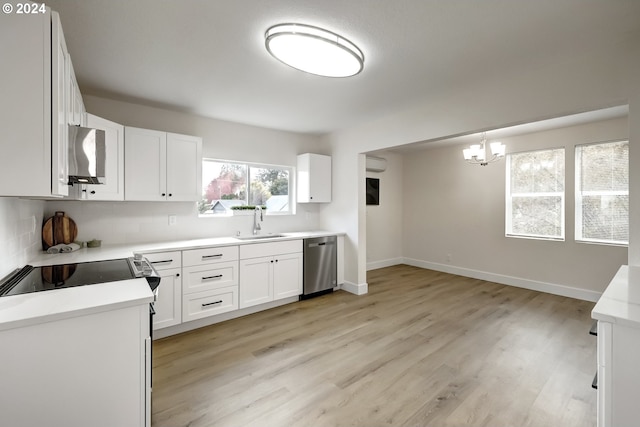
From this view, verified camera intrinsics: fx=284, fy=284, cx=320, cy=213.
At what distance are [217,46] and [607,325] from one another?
8.78 ft

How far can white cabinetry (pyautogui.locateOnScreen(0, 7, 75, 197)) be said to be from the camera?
115 centimetres

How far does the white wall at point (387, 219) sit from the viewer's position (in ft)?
19.1

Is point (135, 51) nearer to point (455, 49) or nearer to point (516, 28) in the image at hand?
point (455, 49)

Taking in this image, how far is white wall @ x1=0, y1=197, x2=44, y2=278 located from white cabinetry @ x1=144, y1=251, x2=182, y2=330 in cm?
84

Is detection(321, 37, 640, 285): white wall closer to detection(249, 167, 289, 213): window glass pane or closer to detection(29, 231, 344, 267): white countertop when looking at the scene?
detection(249, 167, 289, 213): window glass pane

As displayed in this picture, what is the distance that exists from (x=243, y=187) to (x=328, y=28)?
8.73 feet

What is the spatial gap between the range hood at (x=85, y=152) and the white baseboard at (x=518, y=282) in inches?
216

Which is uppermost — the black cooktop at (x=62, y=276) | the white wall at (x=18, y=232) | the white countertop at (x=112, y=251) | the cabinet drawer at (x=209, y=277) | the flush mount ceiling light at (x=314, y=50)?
the flush mount ceiling light at (x=314, y=50)

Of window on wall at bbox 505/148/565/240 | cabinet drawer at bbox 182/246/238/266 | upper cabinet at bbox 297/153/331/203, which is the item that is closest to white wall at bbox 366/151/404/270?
upper cabinet at bbox 297/153/331/203

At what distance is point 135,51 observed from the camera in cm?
211

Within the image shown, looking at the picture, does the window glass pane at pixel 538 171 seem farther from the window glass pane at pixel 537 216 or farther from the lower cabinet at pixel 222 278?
the lower cabinet at pixel 222 278

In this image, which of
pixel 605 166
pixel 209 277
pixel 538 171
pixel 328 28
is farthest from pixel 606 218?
pixel 209 277

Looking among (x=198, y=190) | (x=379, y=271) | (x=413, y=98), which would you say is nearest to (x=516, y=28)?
(x=413, y=98)

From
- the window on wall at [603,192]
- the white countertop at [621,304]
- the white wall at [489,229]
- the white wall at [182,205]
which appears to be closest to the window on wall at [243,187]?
the white wall at [182,205]
